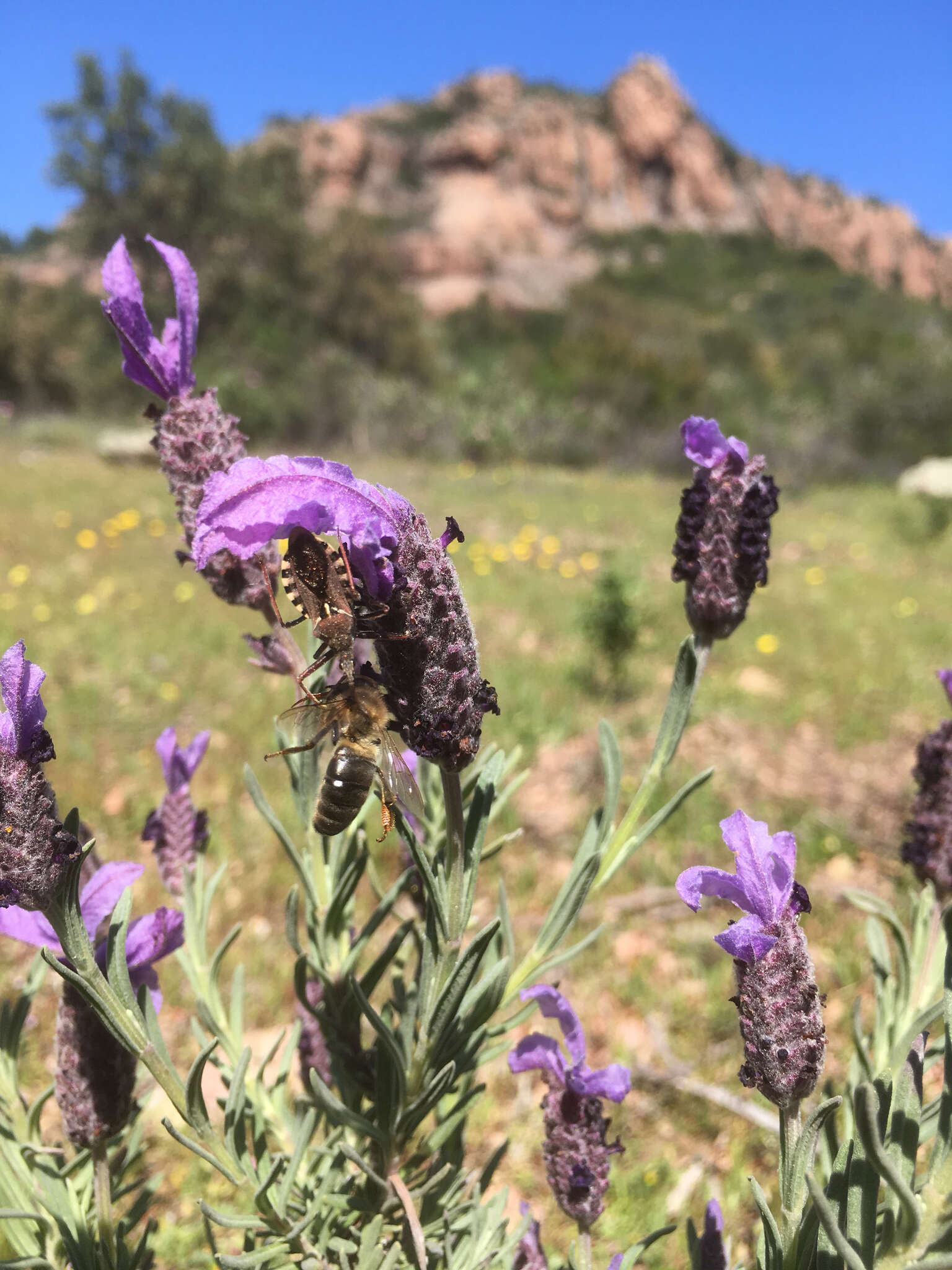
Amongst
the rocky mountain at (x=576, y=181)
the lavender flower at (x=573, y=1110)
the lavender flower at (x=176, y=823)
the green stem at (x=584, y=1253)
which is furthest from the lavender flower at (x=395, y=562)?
the rocky mountain at (x=576, y=181)

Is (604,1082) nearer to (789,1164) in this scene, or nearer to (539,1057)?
(539,1057)

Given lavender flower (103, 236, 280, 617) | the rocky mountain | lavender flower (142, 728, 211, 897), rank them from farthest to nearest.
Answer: the rocky mountain < lavender flower (142, 728, 211, 897) < lavender flower (103, 236, 280, 617)

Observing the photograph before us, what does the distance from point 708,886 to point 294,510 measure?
49cm

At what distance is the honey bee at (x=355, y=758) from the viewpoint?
2.80 ft

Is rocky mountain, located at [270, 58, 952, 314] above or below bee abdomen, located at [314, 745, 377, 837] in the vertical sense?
above

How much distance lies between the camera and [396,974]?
3.99ft

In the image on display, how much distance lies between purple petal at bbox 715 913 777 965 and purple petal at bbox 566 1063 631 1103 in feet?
1.08

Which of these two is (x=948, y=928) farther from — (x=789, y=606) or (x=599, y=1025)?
(x=789, y=606)

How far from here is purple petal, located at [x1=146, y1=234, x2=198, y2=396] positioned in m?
0.91

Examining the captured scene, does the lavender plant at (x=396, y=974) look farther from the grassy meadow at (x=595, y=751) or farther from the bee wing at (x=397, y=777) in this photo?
the grassy meadow at (x=595, y=751)

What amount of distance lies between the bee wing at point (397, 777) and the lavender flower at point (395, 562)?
17 cm

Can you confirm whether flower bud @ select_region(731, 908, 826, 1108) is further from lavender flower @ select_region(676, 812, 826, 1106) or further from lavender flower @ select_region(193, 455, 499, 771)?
lavender flower @ select_region(193, 455, 499, 771)

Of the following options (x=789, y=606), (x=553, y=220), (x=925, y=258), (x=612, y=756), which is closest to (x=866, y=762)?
(x=789, y=606)

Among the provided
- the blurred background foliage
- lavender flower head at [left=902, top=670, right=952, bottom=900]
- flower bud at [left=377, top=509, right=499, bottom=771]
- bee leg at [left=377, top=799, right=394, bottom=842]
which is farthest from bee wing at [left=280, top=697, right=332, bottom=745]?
the blurred background foliage
